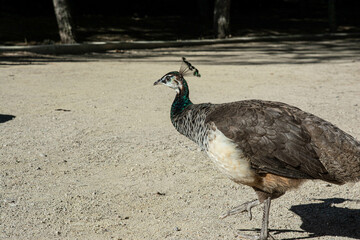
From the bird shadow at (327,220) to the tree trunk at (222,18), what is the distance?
16938 mm

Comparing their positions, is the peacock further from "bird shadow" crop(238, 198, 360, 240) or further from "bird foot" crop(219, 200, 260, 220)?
"bird shadow" crop(238, 198, 360, 240)

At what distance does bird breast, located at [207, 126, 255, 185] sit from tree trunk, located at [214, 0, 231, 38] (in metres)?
17.8

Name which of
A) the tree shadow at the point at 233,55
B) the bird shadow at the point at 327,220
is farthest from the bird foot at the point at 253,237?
the tree shadow at the point at 233,55

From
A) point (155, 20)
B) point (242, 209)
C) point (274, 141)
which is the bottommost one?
point (242, 209)

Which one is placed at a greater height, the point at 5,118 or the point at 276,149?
the point at 276,149

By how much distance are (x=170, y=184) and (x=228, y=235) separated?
1.35m

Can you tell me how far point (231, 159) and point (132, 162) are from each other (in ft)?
8.23

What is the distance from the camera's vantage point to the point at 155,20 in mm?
26250

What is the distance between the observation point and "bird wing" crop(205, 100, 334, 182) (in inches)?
164

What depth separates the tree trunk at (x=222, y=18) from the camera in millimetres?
21312

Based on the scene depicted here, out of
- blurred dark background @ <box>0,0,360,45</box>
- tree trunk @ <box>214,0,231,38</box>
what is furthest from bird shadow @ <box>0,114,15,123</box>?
tree trunk @ <box>214,0,231,38</box>

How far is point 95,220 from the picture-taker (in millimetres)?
4871

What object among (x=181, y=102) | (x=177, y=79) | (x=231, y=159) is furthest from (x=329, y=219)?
(x=177, y=79)

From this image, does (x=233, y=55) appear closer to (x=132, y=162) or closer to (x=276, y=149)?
(x=132, y=162)
